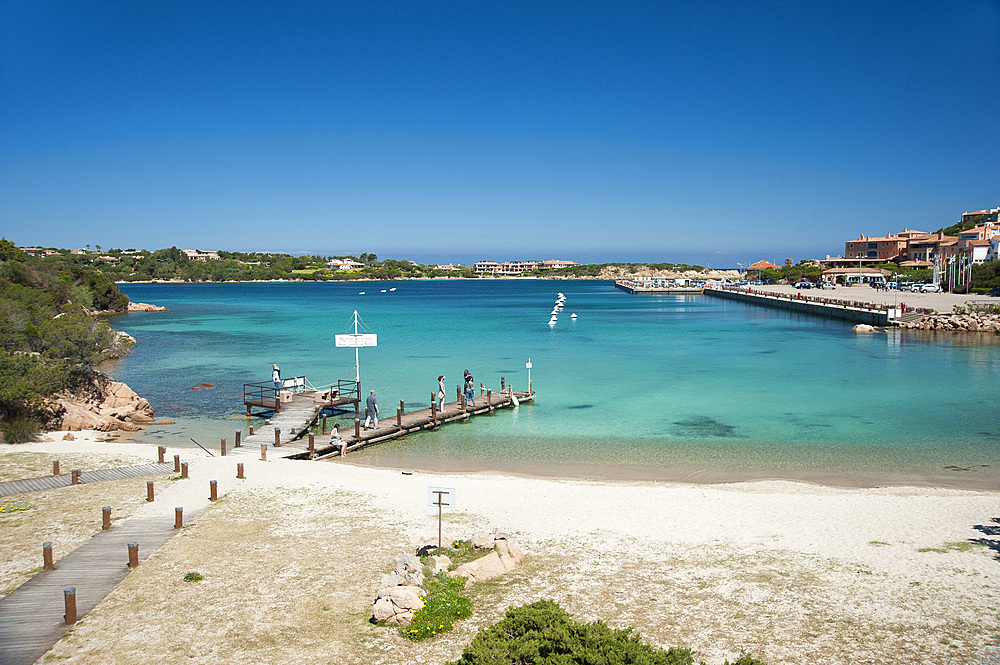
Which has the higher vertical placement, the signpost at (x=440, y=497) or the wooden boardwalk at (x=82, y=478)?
the signpost at (x=440, y=497)

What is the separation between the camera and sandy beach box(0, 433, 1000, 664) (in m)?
7.71

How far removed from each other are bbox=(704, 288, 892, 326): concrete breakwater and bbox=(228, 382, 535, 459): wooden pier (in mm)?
43470

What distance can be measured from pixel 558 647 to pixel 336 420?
742 inches

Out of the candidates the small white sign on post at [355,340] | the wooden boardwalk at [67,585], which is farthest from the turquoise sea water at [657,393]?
the wooden boardwalk at [67,585]

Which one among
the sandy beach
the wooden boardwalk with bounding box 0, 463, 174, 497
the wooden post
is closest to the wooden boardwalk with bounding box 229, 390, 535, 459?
the wooden boardwalk with bounding box 0, 463, 174, 497

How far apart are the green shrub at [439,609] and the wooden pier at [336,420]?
32.5 ft

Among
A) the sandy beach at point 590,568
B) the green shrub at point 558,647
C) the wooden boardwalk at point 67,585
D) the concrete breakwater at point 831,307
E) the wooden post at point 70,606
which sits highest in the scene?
the concrete breakwater at point 831,307

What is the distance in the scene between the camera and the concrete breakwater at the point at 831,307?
188 ft

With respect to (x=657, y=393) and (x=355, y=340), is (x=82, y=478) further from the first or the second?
(x=657, y=393)

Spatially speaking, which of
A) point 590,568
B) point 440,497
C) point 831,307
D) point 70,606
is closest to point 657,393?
point 590,568

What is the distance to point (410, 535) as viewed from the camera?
11.2 meters

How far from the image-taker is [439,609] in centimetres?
819

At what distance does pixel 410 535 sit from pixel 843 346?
42941 mm

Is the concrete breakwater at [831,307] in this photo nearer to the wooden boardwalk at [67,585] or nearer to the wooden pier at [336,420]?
the wooden pier at [336,420]
